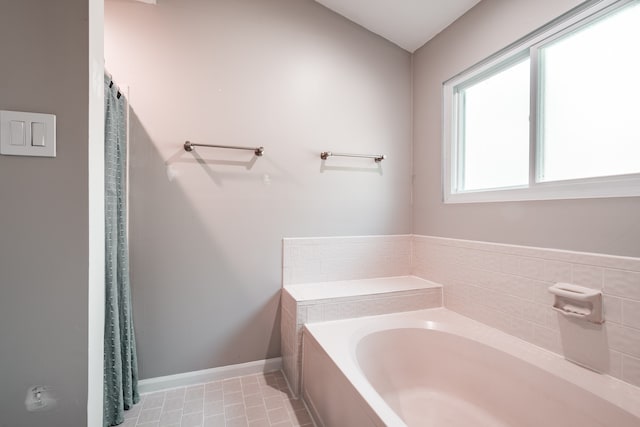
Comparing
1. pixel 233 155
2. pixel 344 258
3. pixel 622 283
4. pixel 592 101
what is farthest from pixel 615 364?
pixel 233 155

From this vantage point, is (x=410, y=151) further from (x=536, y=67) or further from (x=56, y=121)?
(x=56, y=121)

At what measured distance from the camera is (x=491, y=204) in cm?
166

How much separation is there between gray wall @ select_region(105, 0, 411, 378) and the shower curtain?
162mm

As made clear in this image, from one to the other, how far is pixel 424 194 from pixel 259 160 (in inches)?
52.0

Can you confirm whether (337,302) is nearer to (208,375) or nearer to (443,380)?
A: (443,380)

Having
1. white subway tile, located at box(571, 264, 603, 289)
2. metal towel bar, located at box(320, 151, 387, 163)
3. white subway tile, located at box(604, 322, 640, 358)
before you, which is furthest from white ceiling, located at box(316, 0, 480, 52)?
white subway tile, located at box(604, 322, 640, 358)

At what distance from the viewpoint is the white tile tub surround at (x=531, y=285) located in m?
1.10

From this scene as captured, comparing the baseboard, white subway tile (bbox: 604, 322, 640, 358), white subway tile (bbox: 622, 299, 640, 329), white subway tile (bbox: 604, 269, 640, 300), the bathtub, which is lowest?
the baseboard

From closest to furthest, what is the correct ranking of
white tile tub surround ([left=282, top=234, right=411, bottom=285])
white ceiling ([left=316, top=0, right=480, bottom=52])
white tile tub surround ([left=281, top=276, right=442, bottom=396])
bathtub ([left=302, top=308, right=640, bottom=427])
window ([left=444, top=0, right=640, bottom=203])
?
bathtub ([left=302, top=308, right=640, bottom=427])
window ([left=444, top=0, right=640, bottom=203])
white tile tub surround ([left=281, top=276, right=442, bottom=396])
white ceiling ([left=316, top=0, right=480, bottom=52])
white tile tub surround ([left=282, top=234, right=411, bottom=285])

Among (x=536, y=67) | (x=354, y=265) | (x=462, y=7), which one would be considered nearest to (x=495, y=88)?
(x=536, y=67)

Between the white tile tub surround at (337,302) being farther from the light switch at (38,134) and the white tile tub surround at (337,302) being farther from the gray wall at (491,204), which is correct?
the light switch at (38,134)

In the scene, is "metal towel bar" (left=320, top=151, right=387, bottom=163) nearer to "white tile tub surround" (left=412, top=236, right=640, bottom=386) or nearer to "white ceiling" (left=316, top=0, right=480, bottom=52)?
"white tile tub surround" (left=412, top=236, right=640, bottom=386)

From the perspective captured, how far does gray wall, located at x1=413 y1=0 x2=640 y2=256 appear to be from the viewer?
3.81ft

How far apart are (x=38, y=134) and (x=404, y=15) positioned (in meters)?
2.22
